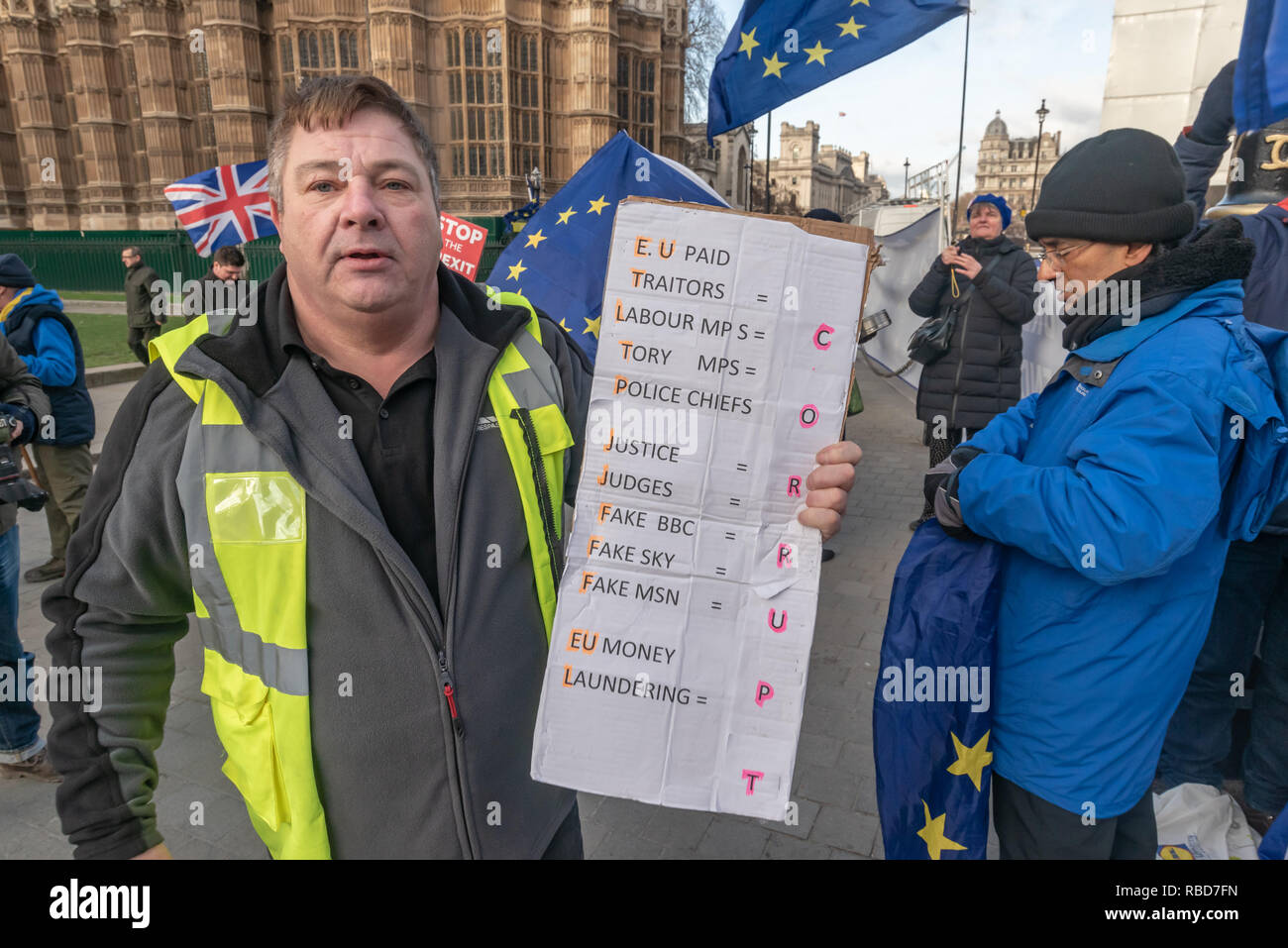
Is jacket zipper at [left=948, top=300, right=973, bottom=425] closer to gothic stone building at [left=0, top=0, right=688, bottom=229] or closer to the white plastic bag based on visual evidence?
the white plastic bag

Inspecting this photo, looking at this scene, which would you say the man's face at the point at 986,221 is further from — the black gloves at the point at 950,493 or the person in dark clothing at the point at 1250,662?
the black gloves at the point at 950,493

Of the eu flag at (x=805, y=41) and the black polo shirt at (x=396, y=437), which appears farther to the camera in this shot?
the eu flag at (x=805, y=41)

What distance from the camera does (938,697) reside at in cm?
184

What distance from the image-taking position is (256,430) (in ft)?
4.59

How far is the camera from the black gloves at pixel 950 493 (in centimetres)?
185

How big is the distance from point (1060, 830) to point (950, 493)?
2.72 feet

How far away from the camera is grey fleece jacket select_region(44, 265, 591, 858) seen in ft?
4.75

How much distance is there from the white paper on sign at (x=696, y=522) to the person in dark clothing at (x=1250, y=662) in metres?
2.25

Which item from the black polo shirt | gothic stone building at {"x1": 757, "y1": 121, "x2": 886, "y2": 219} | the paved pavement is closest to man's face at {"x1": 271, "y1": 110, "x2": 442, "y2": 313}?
the black polo shirt

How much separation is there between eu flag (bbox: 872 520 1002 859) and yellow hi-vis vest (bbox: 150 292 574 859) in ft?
4.27

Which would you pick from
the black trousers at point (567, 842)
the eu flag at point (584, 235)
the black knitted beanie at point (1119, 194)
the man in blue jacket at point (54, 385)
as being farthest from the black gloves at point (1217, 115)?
the man in blue jacket at point (54, 385)

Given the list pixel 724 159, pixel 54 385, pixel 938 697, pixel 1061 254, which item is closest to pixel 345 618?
pixel 938 697
